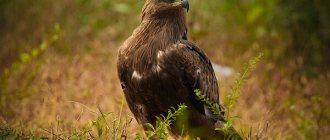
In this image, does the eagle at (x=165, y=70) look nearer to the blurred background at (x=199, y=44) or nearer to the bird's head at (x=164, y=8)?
the bird's head at (x=164, y=8)

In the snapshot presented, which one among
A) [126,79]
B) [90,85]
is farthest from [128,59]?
[90,85]

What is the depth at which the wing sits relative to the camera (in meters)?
5.14

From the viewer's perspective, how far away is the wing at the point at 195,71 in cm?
514

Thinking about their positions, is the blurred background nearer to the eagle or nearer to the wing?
the wing

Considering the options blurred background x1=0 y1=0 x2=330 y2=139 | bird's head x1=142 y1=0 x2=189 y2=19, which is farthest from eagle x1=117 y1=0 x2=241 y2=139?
blurred background x1=0 y1=0 x2=330 y2=139

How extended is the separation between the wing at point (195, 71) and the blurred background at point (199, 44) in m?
0.98

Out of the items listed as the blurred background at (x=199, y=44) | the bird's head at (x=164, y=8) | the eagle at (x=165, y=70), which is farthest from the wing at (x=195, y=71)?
the blurred background at (x=199, y=44)

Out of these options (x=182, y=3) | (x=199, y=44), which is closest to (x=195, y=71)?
(x=182, y=3)

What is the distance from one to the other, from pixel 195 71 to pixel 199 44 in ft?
12.1

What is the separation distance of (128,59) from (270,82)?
3.39 meters

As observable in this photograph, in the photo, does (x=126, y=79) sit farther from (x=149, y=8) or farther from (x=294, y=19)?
(x=294, y=19)

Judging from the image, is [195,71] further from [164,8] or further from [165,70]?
[164,8]

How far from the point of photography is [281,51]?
346 inches

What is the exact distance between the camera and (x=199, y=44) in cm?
891
